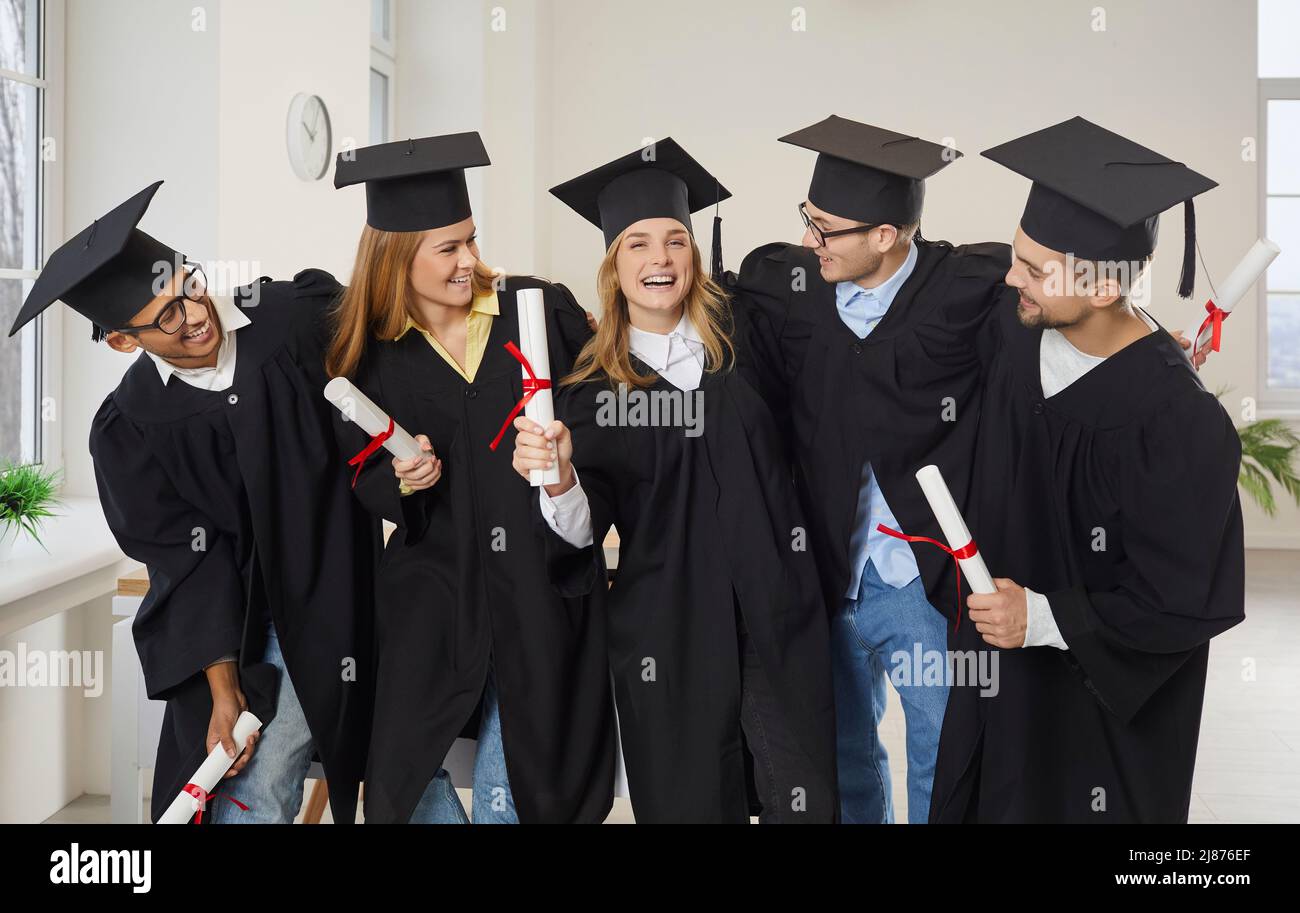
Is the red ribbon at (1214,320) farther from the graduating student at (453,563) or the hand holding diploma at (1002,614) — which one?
the graduating student at (453,563)

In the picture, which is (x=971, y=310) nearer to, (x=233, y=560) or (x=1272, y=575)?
(x=233, y=560)

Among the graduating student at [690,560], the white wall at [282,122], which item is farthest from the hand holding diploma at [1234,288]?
the white wall at [282,122]

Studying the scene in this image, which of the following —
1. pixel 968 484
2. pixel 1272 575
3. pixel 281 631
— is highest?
pixel 968 484

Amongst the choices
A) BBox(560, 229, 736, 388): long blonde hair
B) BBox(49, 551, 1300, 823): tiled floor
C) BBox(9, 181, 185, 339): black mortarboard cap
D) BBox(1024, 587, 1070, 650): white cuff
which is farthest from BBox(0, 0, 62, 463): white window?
BBox(1024, 587, 1070, 650): white cuff

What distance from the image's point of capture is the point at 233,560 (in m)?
2.36

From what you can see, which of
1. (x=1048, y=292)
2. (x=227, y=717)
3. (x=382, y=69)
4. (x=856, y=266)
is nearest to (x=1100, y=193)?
(x=1048, y=292)

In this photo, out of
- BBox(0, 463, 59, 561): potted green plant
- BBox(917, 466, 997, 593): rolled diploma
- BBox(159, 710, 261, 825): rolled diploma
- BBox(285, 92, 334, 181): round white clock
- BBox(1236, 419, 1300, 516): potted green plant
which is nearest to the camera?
BBox(917, 466, 997, 593): rolled diploma

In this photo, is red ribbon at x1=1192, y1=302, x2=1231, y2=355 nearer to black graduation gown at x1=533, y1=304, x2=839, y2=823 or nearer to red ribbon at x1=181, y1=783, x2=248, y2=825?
black graduation gown at x1=533, y1=304, x2=839, y2=823

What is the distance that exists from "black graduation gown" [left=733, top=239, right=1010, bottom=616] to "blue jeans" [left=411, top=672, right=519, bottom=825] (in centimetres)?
74

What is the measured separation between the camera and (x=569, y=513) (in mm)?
2148

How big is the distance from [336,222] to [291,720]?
317cm

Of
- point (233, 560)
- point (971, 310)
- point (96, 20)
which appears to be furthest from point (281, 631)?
point (96, 20)

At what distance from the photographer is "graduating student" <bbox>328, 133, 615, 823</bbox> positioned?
2.30 meters
